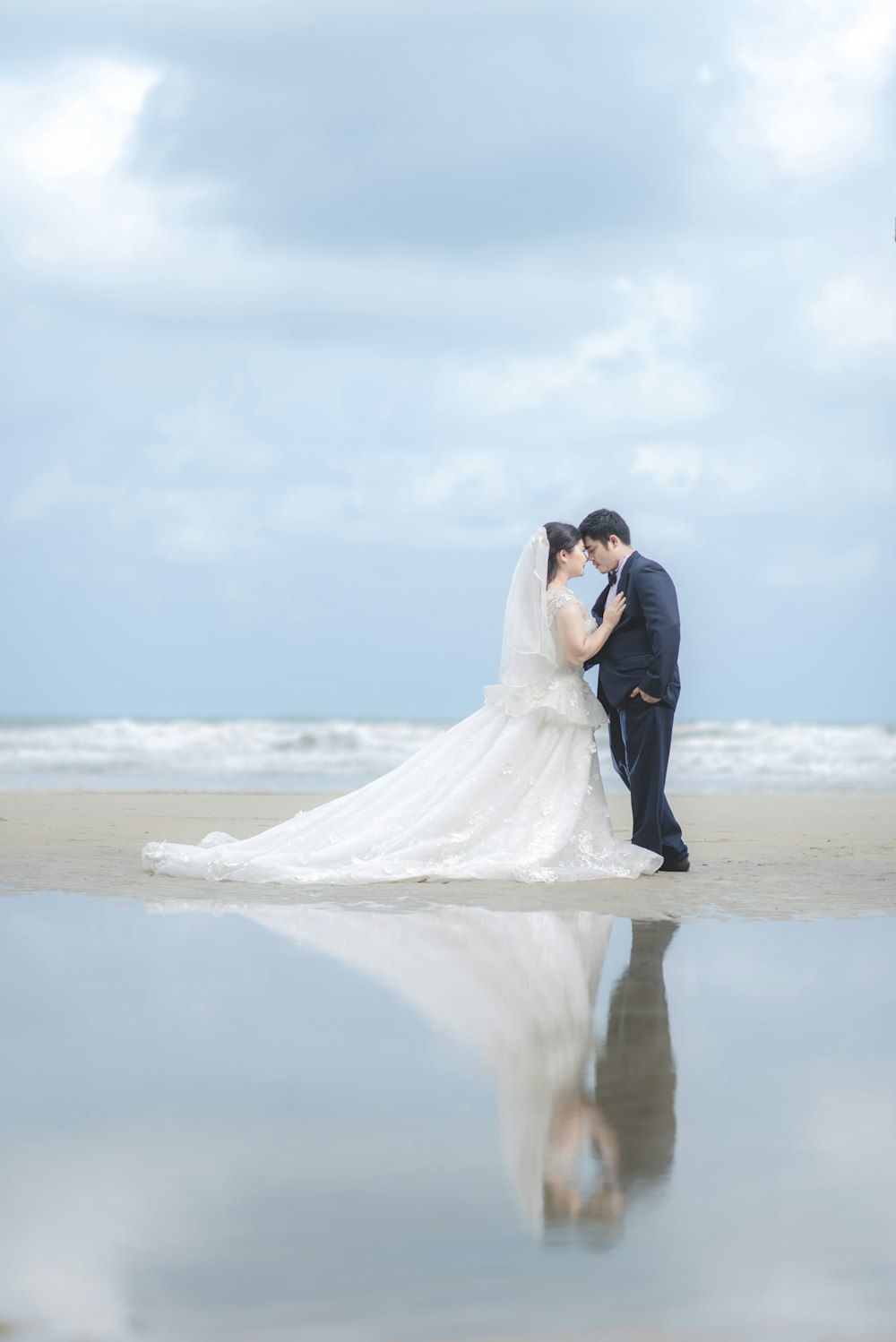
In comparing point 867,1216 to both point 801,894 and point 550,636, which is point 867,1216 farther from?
point 550,636

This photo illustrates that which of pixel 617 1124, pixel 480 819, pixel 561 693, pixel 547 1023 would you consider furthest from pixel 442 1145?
pixel 561 693

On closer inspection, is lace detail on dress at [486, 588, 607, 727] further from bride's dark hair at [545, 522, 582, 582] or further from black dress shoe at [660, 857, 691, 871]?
black dress shoe at [660, 857, 691, 871]

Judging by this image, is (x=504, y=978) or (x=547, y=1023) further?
(x=504, y=978)

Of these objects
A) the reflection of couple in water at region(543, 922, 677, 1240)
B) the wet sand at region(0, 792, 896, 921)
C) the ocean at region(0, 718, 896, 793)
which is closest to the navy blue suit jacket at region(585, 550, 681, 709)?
the wet sand at region(0, 792, 896, 921)

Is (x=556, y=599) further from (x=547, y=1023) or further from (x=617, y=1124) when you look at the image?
(x=617, y=1124)

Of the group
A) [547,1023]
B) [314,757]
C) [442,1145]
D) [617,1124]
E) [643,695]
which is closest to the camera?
[442,1145]

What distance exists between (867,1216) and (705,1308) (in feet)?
1.49

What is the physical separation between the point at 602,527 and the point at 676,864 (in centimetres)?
200

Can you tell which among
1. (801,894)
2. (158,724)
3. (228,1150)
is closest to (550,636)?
(801,894)

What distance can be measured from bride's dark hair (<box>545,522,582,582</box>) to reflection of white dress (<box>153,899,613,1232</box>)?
7.77 ft

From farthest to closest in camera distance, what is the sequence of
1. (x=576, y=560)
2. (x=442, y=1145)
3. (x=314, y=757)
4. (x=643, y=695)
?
(x=314, y=757) → (x=576, y=560) → (x=643, y=695) → (x=442, y=1145)

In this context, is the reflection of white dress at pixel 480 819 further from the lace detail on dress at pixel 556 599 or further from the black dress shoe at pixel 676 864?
the black dress shoe at pixel 676 864

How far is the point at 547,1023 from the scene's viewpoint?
11.3 feet

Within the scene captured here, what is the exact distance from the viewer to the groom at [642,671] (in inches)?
273
